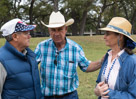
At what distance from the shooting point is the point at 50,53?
297cm

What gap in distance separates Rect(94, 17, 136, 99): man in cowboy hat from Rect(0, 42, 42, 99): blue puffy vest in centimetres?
84

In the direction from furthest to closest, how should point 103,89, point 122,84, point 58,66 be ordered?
point 58,66, point 103,89, point 122,84

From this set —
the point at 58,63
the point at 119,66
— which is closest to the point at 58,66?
the point at 58,63

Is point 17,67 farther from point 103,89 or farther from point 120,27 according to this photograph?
point 120,27

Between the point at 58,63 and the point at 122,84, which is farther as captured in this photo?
the point at 58,63

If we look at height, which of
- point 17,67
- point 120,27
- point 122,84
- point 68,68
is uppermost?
point 120,27

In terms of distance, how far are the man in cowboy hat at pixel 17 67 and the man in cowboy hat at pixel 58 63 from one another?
0.37 meters

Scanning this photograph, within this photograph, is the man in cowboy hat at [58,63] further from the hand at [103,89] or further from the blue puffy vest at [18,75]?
the hand at [103,89]

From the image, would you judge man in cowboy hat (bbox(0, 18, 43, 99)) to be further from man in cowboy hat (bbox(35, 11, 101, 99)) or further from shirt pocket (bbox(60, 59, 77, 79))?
shirt pocket (bbox(60, 59, 77, 79))

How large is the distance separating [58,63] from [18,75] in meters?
0.75

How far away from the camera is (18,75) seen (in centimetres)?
234

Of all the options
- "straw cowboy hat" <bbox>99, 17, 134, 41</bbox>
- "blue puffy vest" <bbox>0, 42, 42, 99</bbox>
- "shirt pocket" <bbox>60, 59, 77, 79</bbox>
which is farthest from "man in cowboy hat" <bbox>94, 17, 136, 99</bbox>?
"blue puffy vest" <bbox>0, 42, 42, 99</bbox>

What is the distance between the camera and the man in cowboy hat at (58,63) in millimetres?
2898

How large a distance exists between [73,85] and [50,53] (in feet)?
2.04
